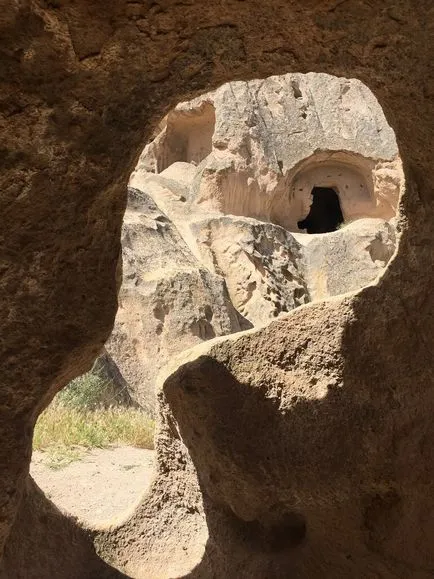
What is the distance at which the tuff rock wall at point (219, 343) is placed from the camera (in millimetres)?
1676

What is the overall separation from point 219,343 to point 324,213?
37.2 feet

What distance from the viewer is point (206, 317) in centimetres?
622

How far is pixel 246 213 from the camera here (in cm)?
1051

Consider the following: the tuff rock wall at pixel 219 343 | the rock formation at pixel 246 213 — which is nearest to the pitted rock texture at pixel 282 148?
the rock formation at pixel 246 213

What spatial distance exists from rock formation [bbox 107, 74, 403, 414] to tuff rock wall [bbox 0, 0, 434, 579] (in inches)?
129

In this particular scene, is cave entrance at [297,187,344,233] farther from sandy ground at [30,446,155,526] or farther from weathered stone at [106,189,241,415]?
sandy ground at [30,446,155,526]

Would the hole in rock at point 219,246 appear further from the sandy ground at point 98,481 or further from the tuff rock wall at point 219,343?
the tuff rock wall at point 219,343

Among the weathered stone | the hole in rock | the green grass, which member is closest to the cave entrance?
the hole in rock

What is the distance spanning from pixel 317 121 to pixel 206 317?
241 inches

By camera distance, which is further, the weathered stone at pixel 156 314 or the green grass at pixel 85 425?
the weathered stone at pixel 156 314

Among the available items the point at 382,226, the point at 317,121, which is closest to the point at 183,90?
the point at 382,226

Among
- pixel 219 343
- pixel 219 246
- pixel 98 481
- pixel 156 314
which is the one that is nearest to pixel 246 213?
pixel 219 246

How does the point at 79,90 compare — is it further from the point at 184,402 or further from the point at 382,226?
the point at 382,226

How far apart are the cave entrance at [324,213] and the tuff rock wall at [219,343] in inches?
432
